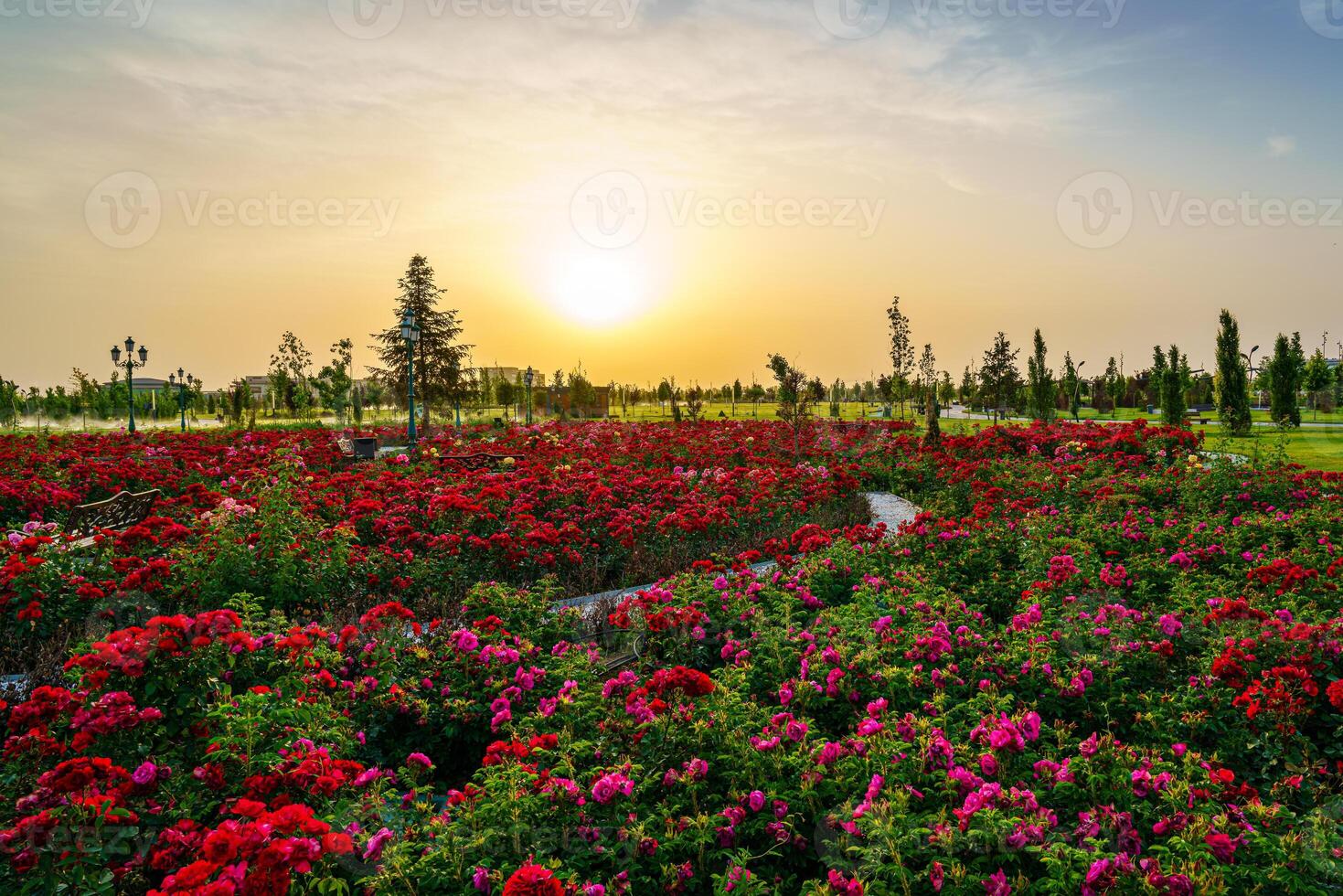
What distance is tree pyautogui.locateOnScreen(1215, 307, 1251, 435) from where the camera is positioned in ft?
82.5

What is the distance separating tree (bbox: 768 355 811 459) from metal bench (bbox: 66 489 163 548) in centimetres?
1132

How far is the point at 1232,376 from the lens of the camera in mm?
25156

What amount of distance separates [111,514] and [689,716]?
7.76 metres

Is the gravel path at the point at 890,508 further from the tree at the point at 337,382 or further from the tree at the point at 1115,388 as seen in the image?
the tree at the point at 1115,388

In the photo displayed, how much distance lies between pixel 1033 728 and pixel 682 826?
1.67 metres

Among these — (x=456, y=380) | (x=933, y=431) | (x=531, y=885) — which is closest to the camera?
(x=531, y=885)

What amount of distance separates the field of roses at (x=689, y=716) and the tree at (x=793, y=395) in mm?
8636

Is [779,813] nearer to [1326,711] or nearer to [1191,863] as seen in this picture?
[1191,863]

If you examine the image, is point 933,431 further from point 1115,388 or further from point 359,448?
point 1115,388

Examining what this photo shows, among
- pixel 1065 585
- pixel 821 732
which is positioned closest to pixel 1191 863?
pixel 821 732

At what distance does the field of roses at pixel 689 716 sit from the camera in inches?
94.9

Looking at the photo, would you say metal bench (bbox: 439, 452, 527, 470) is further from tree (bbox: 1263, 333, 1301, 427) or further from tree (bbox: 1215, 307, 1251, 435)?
tree (bbox: 1263, 333, 1301, 427)

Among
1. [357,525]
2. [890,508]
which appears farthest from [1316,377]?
Result: [357,525]

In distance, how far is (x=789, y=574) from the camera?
587cm
